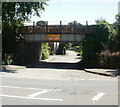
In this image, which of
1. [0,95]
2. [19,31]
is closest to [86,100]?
[0,95]

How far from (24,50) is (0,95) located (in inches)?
1029

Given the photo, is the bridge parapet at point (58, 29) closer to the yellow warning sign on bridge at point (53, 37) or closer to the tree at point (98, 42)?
the yellow warning sign on bridge at point (53, 37)

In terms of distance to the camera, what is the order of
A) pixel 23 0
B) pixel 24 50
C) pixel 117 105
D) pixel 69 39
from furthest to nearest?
pixel 24 50 < pixel 69 39 < pixel 23 0 < pixel 117 105

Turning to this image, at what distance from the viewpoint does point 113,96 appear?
35.1 feet

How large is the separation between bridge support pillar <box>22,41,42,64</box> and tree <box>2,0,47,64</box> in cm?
285

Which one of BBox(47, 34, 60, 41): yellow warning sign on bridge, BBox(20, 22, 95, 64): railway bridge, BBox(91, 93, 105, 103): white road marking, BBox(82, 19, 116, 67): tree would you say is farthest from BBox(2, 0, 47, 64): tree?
BBox(91, 93, 105, 103): white road marking

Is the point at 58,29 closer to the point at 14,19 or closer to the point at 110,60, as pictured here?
the point at 14,19

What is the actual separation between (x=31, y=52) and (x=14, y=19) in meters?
10.3

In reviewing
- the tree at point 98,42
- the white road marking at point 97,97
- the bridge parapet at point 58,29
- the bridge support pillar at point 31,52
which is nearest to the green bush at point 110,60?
the tree at point 98,42

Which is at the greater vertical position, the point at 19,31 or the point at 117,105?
the point at 19,31

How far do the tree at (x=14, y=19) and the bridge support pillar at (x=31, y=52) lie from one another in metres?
2.85

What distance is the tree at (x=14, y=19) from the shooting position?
2811 cm

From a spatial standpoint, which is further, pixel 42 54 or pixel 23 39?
pixel 42 54

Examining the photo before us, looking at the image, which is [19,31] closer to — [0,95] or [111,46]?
[111,46]
